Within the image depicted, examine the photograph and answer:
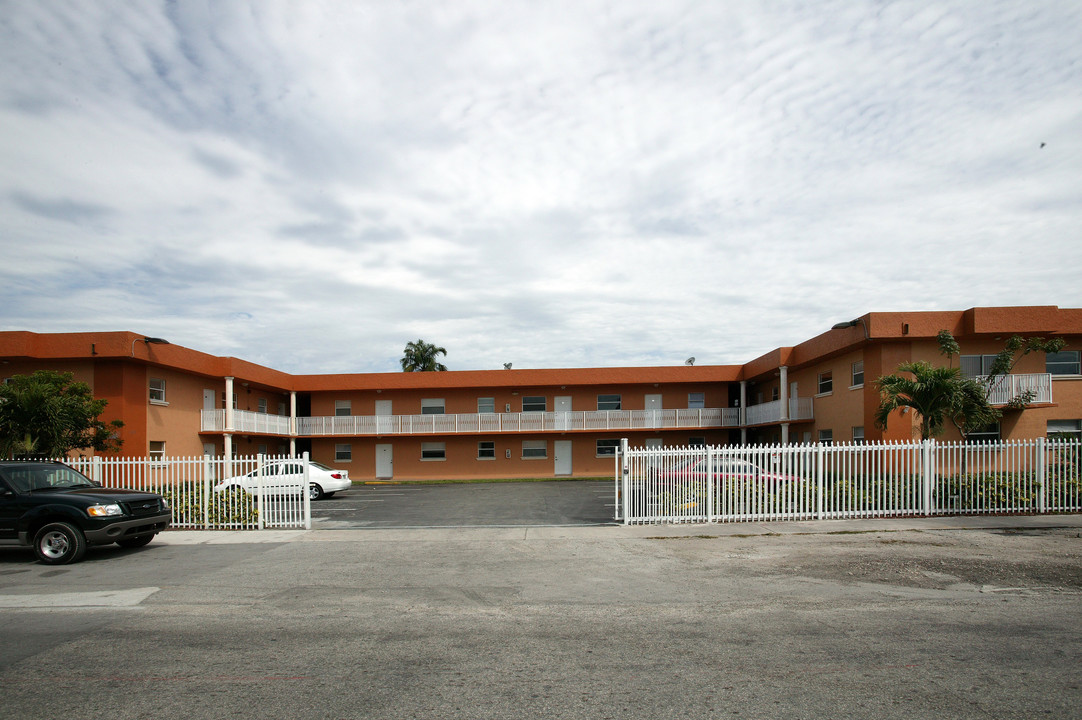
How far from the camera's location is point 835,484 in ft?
49.7

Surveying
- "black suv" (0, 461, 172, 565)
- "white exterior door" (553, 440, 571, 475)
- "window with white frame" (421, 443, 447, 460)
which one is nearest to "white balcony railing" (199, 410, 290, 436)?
"window with white frame" (421, 443, 447, 460)

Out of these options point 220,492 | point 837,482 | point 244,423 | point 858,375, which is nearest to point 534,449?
point 244,423

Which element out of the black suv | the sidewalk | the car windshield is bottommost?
the sidewalk

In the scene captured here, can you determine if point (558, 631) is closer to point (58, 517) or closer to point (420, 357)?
point (58, 517)

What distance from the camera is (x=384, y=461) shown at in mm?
37406

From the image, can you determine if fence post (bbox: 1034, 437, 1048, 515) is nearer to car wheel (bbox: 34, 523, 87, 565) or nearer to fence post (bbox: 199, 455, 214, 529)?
fence post (bbox: 199, 455, 214, 529)

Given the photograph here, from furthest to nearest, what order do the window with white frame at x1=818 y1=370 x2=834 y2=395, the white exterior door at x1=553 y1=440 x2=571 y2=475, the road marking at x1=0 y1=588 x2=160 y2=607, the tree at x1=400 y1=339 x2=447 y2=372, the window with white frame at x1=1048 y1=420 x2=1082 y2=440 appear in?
the tree at x1=400 y1=339 x2=447 y2=372
the white exterior door at x1=553 y1=440 x2=571 y2=475
the window with white frame at x1=818 y1=370 x2=834 y2=395
the window with white frame at x1=1048 y1=420 x2=1082 y2=440
the road marking at x1=0 y1=588 x2=160 y2=607

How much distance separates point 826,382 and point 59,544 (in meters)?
24.7

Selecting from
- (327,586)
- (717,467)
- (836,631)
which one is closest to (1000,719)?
(836,631)

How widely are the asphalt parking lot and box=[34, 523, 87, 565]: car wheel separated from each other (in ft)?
0.95

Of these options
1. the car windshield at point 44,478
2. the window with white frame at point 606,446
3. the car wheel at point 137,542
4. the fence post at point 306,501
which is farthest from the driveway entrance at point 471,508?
the window with white frame at point 606,446

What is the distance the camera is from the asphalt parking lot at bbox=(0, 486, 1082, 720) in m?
5.06

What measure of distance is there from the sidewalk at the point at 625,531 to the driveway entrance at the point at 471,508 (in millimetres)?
1169

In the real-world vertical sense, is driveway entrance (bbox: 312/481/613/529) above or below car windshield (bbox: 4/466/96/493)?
below
